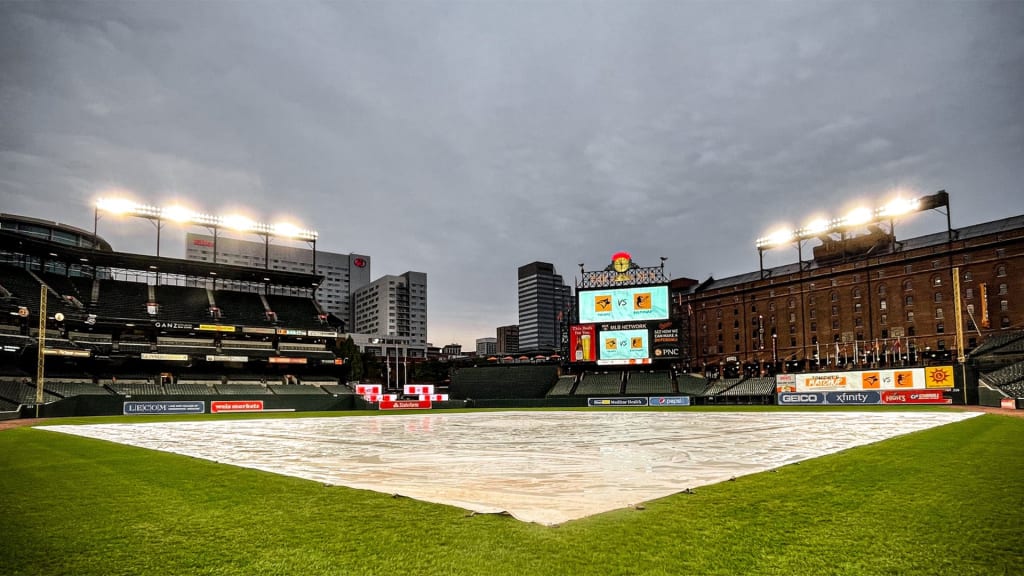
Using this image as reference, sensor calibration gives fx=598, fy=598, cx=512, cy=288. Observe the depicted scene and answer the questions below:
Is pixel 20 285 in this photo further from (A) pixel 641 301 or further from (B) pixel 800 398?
(B) pixel 800 398

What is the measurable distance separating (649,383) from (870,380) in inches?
941

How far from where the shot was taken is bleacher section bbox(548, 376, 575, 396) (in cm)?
7669

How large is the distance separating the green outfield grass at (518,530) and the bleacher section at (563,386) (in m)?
65.9

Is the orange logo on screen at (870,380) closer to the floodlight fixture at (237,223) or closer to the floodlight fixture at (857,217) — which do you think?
the floodlight fixture at (857,217)

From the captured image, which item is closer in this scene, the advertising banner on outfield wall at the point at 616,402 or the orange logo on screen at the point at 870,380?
the orange logo on screen at the point at 870,380

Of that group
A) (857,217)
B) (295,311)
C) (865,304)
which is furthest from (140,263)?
(865,304)

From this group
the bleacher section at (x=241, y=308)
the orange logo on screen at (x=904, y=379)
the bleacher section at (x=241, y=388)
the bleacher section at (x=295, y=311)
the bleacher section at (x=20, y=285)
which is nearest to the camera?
the orange logo on screen at (x=904, y=379)

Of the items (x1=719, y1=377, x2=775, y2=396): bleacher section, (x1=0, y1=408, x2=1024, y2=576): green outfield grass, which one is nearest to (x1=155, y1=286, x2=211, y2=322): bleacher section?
(x1=719, y1=377, x2=775, y2=396): bleacher section

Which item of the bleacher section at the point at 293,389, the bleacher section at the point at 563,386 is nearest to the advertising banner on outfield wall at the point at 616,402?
the bleacher section at the point at 563,386

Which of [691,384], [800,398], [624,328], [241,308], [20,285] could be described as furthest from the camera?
Answer: [241,308]

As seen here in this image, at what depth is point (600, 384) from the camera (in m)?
75.5

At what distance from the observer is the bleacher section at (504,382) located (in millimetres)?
81000

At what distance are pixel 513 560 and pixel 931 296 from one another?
95.3 m

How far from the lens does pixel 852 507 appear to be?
8.02m
